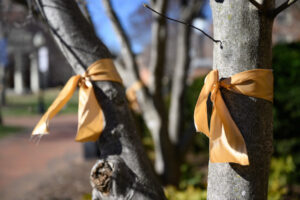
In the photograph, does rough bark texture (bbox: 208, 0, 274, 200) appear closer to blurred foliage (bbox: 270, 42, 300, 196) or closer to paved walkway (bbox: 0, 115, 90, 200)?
blurred foliage (bbox: 270, 42, 300, 196)

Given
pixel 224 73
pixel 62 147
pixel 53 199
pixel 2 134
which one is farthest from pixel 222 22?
pixel 2 134

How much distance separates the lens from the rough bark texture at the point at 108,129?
1.52 metres

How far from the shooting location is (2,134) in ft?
33.8

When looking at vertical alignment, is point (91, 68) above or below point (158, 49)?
below

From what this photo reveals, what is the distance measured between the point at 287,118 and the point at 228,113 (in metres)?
3.73

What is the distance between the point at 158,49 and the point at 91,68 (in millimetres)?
2581

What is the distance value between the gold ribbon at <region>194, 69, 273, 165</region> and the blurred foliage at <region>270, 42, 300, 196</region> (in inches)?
135

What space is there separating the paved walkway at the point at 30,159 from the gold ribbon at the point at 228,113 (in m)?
4.60

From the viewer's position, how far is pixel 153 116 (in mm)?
4039

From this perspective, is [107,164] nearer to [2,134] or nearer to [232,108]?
[232,108]

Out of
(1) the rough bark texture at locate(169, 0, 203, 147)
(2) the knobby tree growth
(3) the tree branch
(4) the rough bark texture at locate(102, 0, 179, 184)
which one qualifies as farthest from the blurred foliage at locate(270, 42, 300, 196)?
(2) the knobby tree growth

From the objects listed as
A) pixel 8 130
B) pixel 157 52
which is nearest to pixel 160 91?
pixel 157 52

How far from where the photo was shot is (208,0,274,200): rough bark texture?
4.02ft

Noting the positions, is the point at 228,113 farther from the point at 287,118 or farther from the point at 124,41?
the point at 287,118
